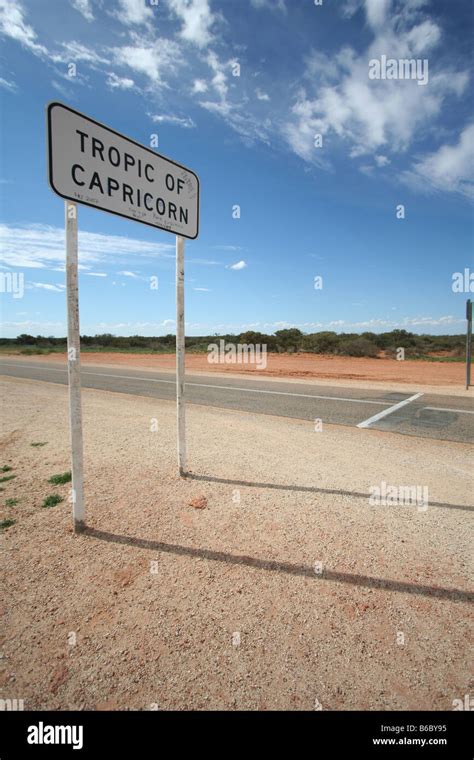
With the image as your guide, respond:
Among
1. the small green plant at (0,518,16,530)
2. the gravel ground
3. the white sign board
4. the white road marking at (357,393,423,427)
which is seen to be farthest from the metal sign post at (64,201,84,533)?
the white road marking at (357,393,423,427)

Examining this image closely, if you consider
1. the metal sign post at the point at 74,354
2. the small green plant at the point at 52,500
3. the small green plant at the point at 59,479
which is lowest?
the small green plant at the point at 52,500

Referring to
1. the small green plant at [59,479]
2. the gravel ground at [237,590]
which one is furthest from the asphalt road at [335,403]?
the small green plant at [59,479]

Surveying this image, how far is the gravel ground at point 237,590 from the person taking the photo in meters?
1.70

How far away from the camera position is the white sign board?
8.34 ft

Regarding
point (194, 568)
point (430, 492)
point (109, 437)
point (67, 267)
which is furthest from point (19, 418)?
point (430, 492)

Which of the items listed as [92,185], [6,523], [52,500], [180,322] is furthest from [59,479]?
[92,185]

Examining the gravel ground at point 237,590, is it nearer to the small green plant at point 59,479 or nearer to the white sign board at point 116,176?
the small green plant at point 59,479

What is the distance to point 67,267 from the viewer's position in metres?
2.75

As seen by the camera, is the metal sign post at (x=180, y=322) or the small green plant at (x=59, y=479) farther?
the small green plant at (x=59, y=479)

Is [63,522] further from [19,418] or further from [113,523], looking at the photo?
[19,418]

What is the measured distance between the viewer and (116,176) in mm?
2984

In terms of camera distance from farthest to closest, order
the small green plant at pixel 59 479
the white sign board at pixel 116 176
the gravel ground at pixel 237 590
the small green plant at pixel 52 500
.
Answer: the small green plant at pixel 59 479
the small green plant at pixel 52 500
the white sign board at pixel 116 176
the gravel ground at pixel 237 590

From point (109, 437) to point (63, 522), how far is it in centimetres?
278

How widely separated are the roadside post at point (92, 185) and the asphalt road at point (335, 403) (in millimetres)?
5220
